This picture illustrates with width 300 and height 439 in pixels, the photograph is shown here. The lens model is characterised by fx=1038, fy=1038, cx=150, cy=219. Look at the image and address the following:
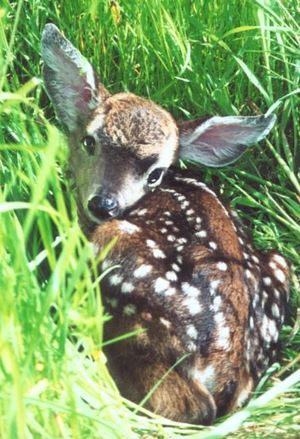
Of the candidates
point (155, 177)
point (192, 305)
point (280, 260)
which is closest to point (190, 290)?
point (192, 305)

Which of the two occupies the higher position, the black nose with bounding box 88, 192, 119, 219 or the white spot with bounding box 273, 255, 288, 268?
the black nose with bounding box 88, 192, 119, 219

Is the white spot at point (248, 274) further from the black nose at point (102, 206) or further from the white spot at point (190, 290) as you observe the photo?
the black nose at point (102, 206)

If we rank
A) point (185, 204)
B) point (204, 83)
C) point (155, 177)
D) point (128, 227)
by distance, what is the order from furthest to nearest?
point (204, 83) < point (155, 177) < point (185, 204) < point (128, 227)

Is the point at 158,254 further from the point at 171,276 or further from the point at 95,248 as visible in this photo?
the point at 95,248

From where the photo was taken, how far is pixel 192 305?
3.51m

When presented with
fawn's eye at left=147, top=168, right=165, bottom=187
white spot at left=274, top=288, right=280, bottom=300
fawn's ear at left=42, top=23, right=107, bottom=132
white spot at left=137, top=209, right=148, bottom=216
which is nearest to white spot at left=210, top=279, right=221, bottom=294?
white spot at left=274, top=288, right=280, bottom=300

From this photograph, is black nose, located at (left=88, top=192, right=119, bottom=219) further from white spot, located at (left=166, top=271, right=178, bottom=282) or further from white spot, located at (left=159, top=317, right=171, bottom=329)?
white spot, located at (left=159, top=317, right=171, bottom=329)

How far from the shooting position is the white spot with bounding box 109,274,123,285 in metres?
3.59

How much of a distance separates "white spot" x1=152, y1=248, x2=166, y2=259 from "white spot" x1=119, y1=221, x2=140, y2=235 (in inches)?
5.2

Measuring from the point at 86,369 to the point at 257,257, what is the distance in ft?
4.00

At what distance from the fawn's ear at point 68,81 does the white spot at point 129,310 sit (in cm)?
119

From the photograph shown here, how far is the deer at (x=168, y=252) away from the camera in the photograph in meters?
3.48

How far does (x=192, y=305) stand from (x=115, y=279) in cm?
29

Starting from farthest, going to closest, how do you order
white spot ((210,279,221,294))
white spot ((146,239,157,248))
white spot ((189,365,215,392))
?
white spot ((146,239,157,248)), white spot ((210,279,221,294)), white spot ((189,365,215,392))
